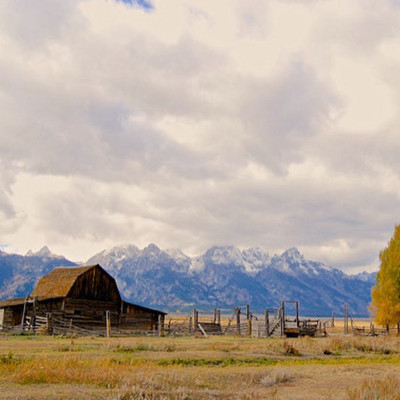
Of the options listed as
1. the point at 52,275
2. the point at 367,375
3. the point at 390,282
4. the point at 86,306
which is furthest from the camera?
the point at 52,275

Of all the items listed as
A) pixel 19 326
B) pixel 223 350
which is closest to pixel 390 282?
pixel 223 350

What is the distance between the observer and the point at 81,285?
1912 inches

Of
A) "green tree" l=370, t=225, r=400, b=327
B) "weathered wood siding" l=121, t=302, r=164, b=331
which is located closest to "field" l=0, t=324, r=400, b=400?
"green tree" l=370, t=225, r=400, b=327

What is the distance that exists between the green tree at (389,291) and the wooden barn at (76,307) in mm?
20666

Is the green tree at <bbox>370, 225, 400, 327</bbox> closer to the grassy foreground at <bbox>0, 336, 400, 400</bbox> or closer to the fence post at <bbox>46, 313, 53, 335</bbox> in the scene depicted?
the grassy foreground at <bbox>0, 336, 400, 400</bbox>

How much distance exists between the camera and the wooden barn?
45531mm

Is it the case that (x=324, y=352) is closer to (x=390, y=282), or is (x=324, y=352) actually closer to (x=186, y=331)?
(x=390, y=282)

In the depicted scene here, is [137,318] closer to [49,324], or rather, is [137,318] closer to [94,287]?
[94,287]

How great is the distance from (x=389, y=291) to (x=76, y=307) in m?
29.8

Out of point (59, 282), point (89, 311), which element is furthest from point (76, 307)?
point (59, 282)

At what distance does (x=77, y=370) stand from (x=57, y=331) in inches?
1241

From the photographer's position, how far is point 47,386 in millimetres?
12188

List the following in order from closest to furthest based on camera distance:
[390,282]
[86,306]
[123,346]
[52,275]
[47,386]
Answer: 1. [47,386]
2. [123,346]
3. [390,282]
4. [86,306]
5. [52,275]

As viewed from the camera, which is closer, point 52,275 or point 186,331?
point 186,331
